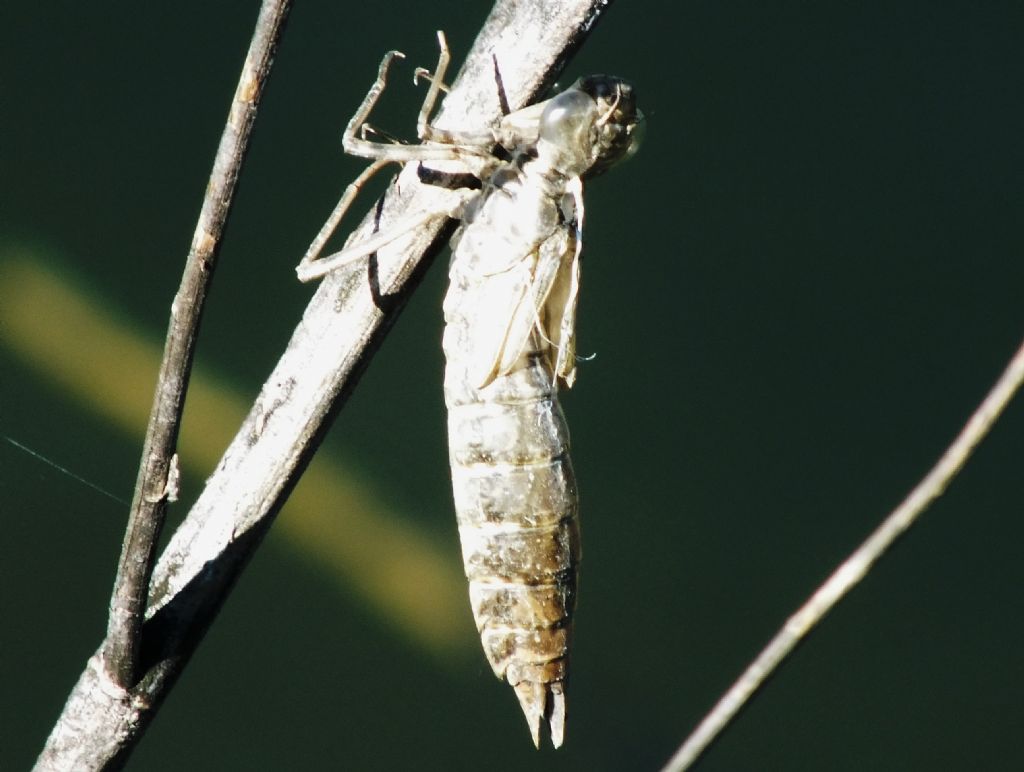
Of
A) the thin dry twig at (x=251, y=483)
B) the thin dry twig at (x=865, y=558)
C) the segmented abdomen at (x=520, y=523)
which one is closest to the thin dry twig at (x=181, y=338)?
the thin dry twig at (x=251, y=483)

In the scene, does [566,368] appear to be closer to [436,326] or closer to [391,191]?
[391,191]

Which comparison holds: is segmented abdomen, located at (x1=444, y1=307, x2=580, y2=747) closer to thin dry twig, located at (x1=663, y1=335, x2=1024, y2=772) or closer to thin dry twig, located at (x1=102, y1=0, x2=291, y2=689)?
thin dry twig, located at (x1=102, y1=0, x2=291, y2=689)

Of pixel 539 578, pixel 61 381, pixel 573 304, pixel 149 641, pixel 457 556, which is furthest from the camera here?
pixel 457 556

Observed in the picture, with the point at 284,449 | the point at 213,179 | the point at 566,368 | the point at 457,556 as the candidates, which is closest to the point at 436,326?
the point at 457,556

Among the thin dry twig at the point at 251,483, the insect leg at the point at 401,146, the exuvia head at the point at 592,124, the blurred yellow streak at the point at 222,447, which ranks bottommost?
the blurred yellow streak at the point at 222,447

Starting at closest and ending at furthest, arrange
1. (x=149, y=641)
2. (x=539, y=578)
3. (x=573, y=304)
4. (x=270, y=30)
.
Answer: (x=270, y=30) → (x=149, y=641) → (x=539, y=578) → (x=573, y=304)

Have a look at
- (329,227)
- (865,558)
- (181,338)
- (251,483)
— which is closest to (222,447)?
(329,227)

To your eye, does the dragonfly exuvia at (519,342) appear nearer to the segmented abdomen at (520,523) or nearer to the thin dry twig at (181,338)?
the segmented abdomen at (520,523)
